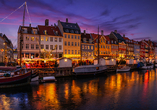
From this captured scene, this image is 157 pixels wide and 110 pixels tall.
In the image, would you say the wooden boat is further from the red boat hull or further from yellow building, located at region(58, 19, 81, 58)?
yellow building, located at region(58, 19, 81, 58)

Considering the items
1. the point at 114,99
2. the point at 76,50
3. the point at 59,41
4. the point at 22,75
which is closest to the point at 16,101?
the point at 22,75

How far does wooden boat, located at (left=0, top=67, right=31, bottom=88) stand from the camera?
2579cm

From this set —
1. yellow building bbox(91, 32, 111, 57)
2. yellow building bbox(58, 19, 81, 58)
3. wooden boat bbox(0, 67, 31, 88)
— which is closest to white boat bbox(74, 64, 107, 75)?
wooden boat bbox(0, 67, 31, 88)

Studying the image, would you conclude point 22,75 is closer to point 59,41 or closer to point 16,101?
point 16,101

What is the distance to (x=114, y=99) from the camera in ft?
67.5

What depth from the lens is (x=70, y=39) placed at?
60.0 metres

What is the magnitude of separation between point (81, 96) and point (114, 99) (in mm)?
4945

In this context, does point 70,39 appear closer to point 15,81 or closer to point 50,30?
point 50,30

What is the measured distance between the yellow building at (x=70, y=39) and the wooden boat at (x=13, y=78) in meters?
29.4

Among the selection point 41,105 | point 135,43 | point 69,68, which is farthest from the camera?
point 135,43

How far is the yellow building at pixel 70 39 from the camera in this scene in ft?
191

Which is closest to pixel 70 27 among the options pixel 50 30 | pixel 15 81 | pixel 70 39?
pixel 70 39

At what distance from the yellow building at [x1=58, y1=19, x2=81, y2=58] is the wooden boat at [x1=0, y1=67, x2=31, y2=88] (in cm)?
2940

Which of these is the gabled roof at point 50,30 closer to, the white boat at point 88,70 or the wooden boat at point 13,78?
the white boat at point 88,70
